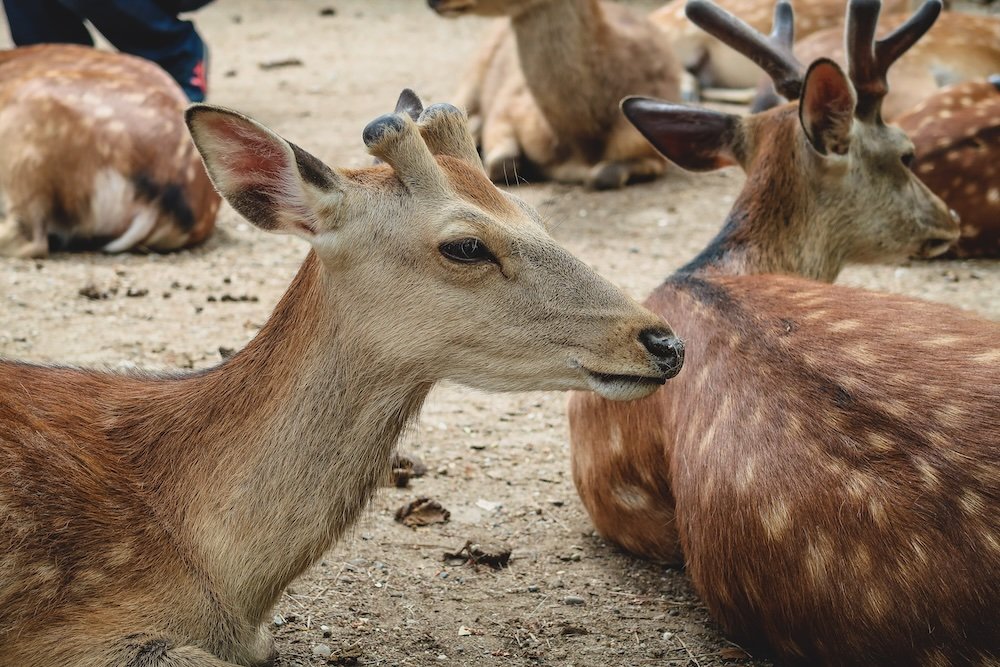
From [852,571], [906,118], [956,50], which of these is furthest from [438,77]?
[852,571]

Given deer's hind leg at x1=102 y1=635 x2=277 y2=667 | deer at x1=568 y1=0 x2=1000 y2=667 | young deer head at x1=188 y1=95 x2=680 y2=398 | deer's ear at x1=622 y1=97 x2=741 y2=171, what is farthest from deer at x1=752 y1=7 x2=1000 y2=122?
deer's hind leg at x1=102 y1=635 x2=277 y2=667

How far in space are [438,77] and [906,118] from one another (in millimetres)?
5278

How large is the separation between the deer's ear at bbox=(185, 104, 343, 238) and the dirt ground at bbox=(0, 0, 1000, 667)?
91 centimetres

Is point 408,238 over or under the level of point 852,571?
over

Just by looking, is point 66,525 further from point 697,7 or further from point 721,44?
point 721,44

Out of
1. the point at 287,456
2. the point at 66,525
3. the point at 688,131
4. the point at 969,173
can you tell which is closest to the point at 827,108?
the point at 688,131

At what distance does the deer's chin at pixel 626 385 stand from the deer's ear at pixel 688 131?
220 centimetres

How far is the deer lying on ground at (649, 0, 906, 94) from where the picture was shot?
1039 centimetres

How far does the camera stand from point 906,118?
7.17 m

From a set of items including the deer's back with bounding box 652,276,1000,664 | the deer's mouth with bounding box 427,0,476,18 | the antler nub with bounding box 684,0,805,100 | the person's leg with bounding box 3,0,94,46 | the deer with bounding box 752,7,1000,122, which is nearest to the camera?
the deer's back with bounding box 652,276,1000,664

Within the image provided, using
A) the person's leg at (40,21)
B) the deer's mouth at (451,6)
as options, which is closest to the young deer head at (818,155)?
the deer's mouth at (451,6)

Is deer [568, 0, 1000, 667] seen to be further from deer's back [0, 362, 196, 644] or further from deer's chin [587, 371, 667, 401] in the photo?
deer's back [0, 362, 196, 644]

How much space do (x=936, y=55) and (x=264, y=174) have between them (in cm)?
739

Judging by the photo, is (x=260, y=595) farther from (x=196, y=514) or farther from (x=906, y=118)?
(x=906, y=118)
